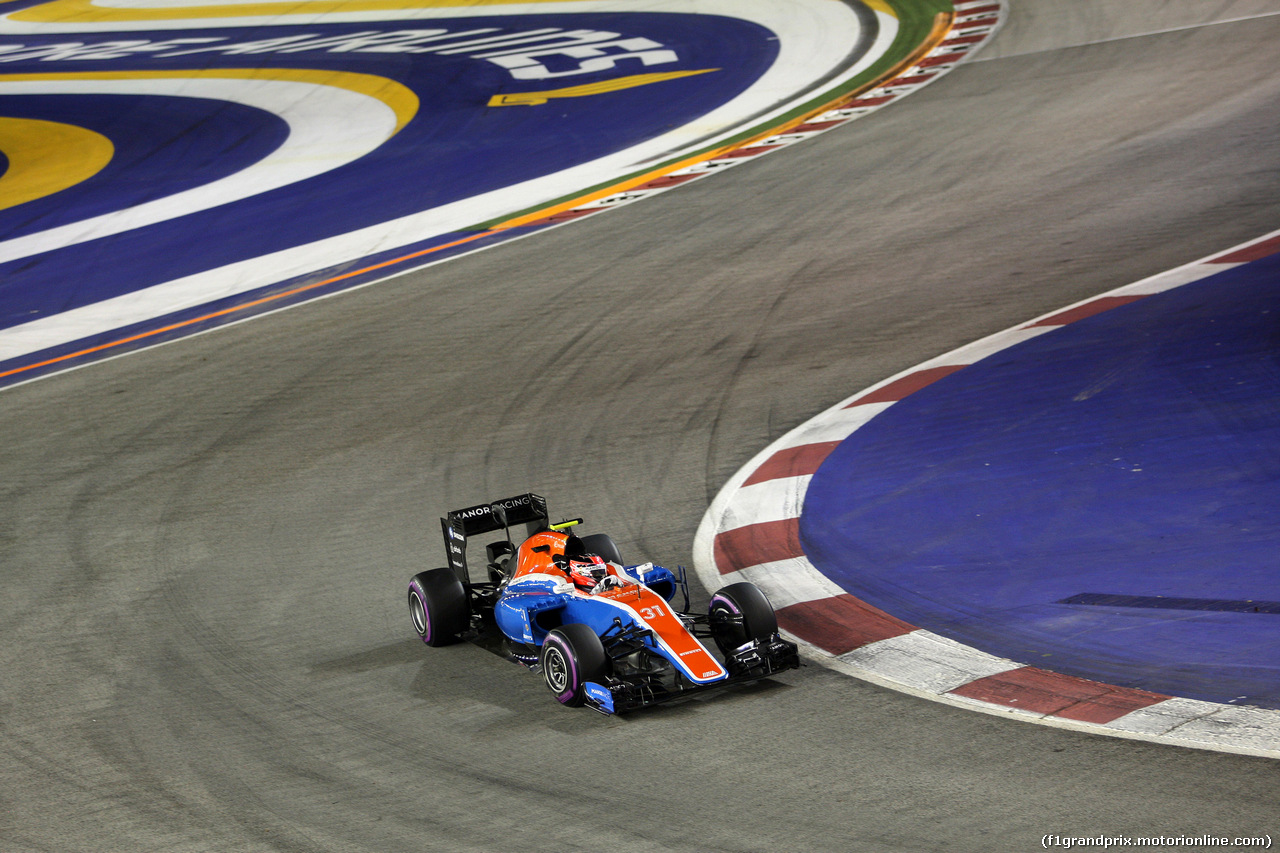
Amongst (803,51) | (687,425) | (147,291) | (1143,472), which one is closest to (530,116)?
(803,51)

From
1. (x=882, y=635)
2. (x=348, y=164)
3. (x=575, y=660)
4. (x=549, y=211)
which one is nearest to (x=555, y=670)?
(x=575, y=660)

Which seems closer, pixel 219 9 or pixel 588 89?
pixel 588 89

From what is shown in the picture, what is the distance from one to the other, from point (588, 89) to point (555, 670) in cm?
1579

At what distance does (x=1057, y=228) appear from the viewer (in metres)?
12.9

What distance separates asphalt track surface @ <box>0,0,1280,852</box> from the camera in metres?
5.16

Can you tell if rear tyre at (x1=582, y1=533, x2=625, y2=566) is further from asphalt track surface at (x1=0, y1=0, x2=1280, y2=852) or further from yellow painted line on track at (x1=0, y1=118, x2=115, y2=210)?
yellow painted line on track at (x1=0, y1=118, x2=115, y2=210)

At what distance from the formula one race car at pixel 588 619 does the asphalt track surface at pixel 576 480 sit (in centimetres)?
15

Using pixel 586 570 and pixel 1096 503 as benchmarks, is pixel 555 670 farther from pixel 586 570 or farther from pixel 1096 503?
pixel 1096 503

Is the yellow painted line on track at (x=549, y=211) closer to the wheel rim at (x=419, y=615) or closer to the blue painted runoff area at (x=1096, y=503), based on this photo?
the blue painted runoff area at (x=1096, y=503)

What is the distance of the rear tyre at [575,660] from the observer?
596cm

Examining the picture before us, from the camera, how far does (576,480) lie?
908 cm

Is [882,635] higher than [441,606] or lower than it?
higher

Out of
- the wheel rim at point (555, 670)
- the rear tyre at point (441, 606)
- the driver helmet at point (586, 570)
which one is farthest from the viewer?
the rear tyre at point (441, 606)

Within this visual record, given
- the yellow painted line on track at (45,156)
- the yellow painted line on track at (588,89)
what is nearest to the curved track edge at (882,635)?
the yellow painted line on track at (588,89)
